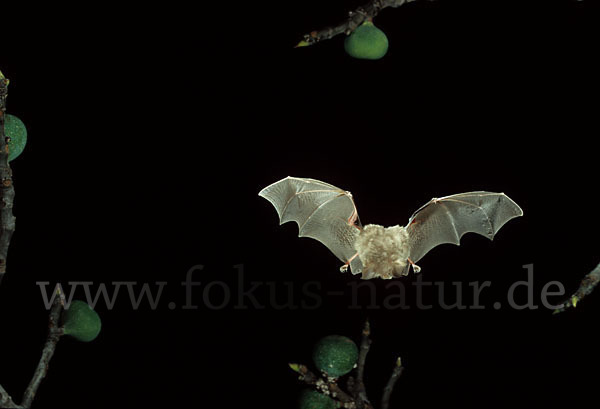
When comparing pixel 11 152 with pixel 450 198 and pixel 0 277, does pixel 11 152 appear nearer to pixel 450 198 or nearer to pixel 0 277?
pixel 0 277

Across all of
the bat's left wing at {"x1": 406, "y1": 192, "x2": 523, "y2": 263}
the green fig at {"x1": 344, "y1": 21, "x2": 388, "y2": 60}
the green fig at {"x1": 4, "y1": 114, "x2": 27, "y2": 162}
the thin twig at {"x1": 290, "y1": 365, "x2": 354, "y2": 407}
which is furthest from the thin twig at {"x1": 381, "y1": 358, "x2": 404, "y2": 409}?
the green fig at {"x1": 4, "y1": 114, "x2": 27, "y2": 162}

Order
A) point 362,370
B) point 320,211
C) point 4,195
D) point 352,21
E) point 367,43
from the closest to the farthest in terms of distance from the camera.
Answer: point 4,195 → point 367,43 → point 352,21 → point 362,370 → point 320,211

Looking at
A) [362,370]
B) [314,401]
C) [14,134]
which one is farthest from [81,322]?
[362,370]

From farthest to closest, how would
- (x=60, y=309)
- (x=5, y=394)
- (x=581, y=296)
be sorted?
1. (x=581, y=296)
2. (x=60, y=309)
3. (x=5, y=394)

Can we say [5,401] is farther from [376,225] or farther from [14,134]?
[376,225]

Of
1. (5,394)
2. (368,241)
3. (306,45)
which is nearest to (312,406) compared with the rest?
(368,241)

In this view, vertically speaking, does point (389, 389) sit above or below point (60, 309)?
below

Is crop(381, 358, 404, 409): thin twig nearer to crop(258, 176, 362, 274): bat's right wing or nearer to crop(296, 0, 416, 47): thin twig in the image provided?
crop(258, 176, 362, 274): bat's right wing
